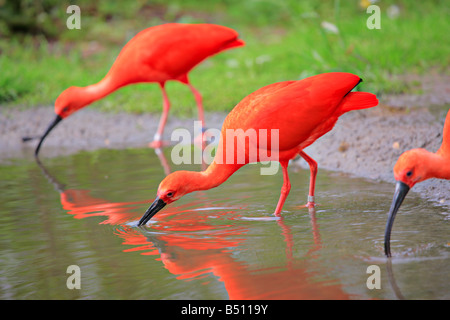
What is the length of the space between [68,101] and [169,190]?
2948 millimetres

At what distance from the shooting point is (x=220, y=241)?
3.94 meters

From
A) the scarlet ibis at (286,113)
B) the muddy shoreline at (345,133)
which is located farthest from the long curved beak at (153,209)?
the muddy shoreline at (345,133)

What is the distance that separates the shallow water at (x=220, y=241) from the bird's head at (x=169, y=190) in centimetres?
12

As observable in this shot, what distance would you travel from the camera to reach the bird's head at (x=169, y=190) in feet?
13.7

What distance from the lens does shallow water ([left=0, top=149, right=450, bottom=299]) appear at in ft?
10.6

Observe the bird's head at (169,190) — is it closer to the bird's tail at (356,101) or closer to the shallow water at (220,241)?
the shallow water at (220,241)

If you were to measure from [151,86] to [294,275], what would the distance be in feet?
20.4

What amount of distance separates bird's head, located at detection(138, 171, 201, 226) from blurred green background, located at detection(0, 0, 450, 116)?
3313 millimetres

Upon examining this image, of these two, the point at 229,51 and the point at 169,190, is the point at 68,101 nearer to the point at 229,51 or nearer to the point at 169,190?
the point at 169,190

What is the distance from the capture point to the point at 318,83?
447 centimetres

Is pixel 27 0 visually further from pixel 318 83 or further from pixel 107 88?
pixel 318 83

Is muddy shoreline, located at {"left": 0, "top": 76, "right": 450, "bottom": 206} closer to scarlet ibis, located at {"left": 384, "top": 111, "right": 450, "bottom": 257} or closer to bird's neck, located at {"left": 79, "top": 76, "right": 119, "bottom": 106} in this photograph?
bird's neck, located at {"left": 79, "top": 76, "right": 119, "bottom": 106}
